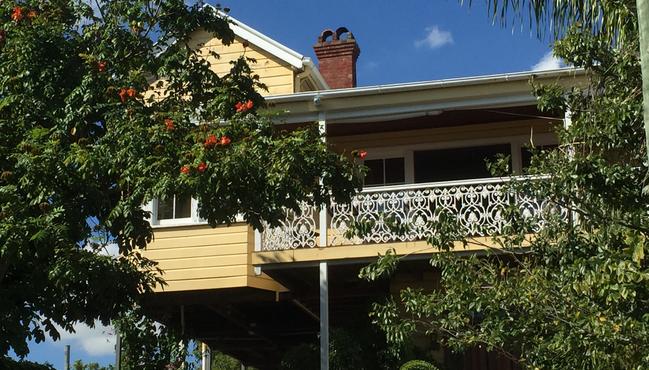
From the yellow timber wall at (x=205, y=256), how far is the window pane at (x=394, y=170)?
9.39 ft

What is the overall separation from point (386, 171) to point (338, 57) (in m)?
4.04

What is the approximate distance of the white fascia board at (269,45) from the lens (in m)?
17.4

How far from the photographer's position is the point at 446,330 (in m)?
9.32

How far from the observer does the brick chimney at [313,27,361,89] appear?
64.6 ft

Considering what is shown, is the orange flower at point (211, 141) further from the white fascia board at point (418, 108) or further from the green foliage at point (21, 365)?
the white fascia board at point (418, 108)

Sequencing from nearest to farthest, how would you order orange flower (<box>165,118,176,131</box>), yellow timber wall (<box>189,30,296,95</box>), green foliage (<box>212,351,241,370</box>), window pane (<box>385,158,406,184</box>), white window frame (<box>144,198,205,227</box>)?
orange flower (<box>165,118,176,131</box>) < white window frame (<box>144,198,205,227</box>) < window pane (<box>385,158,406,184</box>) < yellow timber wall (<box>189,30,296,95</box>) < green foliage (<box>212,351,241,370</box>)

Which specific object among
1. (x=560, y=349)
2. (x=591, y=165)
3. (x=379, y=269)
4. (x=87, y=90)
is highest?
(x=87, y=90)

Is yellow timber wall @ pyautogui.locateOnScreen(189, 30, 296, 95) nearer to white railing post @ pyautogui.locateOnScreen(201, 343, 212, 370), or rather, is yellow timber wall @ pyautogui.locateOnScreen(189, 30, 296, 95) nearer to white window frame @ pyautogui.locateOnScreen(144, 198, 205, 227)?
white window frame @ pyautogui.locateOnScreen(144, 198, 205, 227)

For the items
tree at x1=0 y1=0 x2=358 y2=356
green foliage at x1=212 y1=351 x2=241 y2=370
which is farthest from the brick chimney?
green foliage at x1=212 y1=351 x2=241 y2=370

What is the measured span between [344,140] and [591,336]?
9.85 m

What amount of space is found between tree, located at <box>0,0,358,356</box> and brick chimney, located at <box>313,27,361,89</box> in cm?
850

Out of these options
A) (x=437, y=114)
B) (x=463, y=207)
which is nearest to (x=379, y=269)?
(x=463, y=207)

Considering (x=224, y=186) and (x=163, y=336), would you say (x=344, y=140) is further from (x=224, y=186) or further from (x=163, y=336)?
(x=224, y=186)

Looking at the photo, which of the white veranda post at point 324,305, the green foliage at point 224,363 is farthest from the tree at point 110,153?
the green foliage at point 224,363
